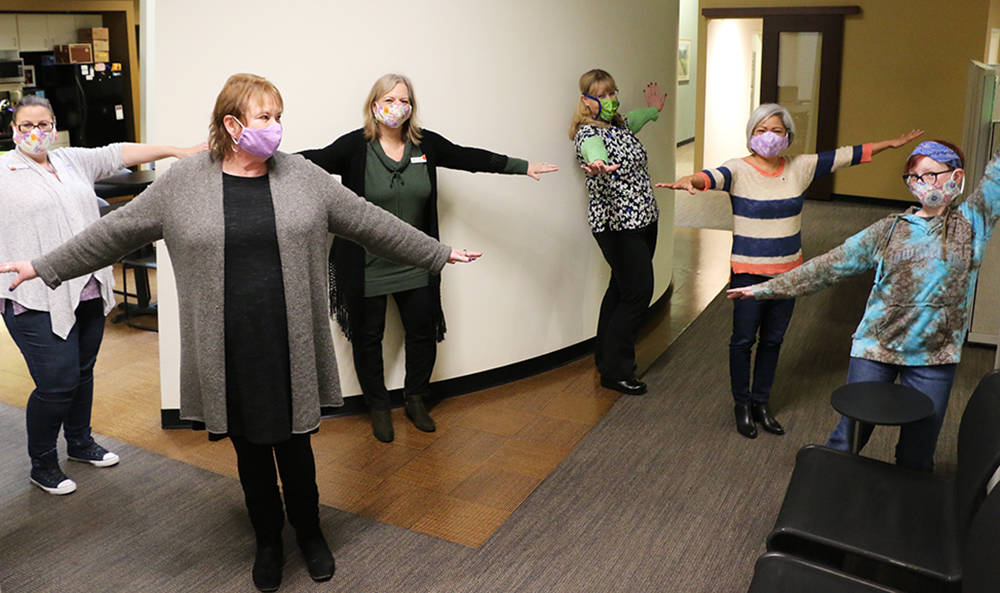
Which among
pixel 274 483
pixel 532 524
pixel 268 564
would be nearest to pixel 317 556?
pixel 268 564

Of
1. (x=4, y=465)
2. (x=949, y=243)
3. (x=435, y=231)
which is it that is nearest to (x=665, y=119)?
(x=435, y=231)

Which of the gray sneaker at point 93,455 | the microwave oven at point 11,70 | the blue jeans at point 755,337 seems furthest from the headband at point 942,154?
the microwave oven at point 11,70

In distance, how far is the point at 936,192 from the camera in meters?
2.69

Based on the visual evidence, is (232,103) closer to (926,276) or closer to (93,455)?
(93,455)

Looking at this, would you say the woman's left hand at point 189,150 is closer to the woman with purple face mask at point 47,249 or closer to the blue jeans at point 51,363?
the woman with purple face mask at point 47,249

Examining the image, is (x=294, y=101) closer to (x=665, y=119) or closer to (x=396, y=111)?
(x=396, y=111)

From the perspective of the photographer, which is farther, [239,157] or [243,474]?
[243,474]

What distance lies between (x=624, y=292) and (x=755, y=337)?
2.30ft

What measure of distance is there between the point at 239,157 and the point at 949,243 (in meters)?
2.13

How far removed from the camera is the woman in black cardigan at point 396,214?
3664 mm

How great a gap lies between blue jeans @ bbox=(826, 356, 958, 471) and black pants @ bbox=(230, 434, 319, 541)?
1742 millimetres

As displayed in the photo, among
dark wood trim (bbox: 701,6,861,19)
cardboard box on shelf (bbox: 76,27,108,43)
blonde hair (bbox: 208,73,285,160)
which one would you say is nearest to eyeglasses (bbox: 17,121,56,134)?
blonde hair (bbox: 208,73,285,160)

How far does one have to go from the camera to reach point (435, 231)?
3.85 meters

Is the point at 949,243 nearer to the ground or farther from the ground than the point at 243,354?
farther from the ground
